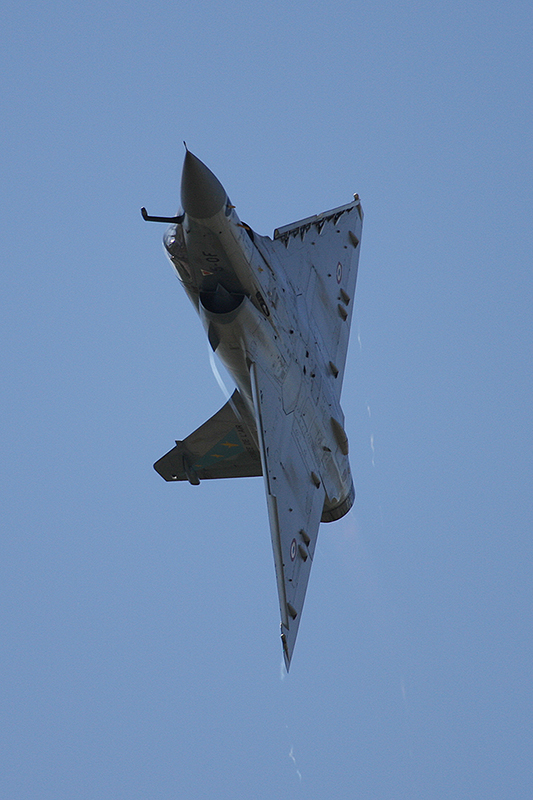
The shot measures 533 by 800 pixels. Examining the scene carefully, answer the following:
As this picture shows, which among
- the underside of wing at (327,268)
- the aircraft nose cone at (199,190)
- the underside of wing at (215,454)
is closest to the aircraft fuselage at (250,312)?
the aircraft nose cone at (199,190)

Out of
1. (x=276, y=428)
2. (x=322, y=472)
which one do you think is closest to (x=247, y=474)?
(x=322, y=472)

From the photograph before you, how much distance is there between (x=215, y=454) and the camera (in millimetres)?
27641

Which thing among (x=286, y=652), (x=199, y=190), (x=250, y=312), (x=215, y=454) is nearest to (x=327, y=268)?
(x=215, y=454)

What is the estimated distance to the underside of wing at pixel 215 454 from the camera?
27.2 metres

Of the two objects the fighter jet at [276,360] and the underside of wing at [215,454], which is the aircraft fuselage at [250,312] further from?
the underside of wing at [215,454]

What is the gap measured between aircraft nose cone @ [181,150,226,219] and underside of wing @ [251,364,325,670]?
380 centimetres

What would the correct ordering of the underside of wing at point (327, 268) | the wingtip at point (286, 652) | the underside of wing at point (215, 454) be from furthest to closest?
the underside of wing at point (327, 268) → the underside of wing at point (215, 454) → the wingtip at point (286, 652)

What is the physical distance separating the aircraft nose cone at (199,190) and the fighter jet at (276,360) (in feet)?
0.06

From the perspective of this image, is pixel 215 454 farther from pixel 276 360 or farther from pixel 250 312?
pixel 250 312

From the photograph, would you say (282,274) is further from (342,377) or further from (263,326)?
(342,377)

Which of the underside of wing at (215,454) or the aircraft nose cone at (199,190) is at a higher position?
the aircraft nose cone at (199,190)

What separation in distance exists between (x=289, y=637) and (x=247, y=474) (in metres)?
5.89

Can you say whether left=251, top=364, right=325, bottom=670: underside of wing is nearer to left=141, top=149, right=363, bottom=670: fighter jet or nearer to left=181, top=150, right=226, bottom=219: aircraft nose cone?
left=141, top=149, right=363, bottom=670: fighter jet

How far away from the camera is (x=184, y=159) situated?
20.3 meters
